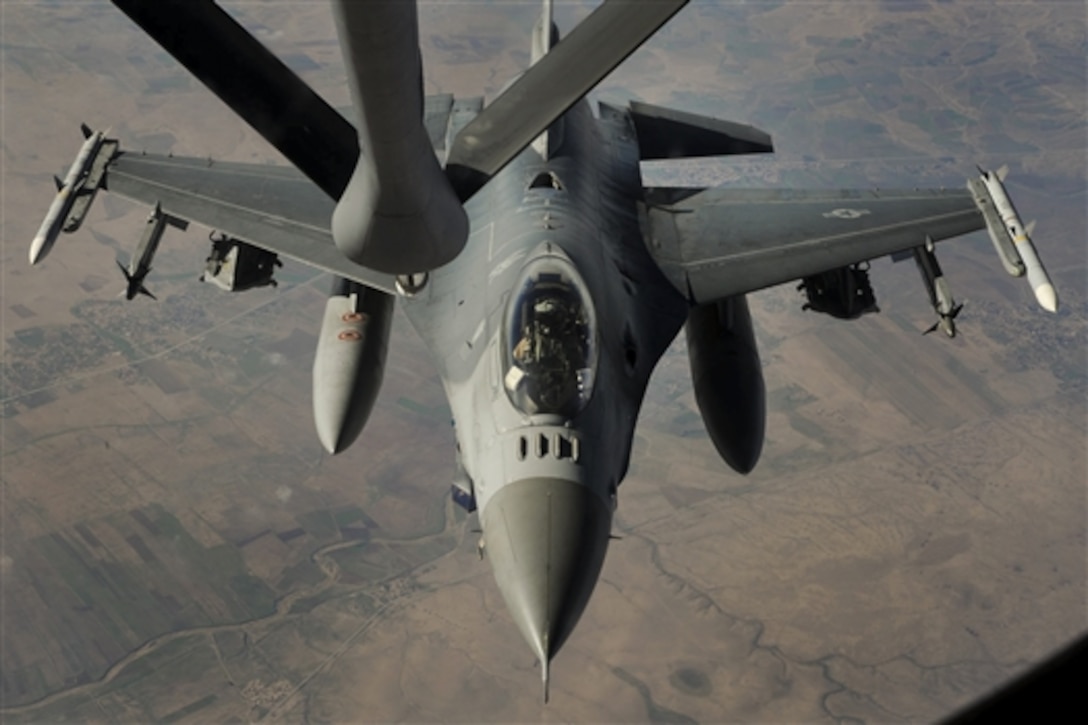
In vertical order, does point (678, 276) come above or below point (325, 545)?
above

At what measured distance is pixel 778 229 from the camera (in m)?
19.7

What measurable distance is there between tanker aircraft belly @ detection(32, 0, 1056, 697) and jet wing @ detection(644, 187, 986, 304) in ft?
0.18

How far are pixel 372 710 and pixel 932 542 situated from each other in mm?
23640

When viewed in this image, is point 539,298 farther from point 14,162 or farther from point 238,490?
point 14,162

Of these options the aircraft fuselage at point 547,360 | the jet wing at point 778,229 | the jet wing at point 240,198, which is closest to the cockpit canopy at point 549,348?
the aircraft fuselage at point 547,360

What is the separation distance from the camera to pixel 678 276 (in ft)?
59.7

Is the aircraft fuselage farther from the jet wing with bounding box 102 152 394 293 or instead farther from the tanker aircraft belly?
the jet wing with bounding box 102 152 394 293

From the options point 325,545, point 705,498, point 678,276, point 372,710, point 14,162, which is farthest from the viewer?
point 14,162

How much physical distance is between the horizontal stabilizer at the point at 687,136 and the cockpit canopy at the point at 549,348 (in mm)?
9790

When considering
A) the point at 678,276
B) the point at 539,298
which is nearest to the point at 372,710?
the point at 678,276

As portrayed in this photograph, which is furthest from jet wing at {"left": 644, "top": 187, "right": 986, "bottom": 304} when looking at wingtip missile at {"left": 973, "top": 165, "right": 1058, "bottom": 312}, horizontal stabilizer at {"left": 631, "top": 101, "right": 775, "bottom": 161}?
horizontal stabilizer at {"left": 631, "top": 101, "right": 775, "bottom": 161}

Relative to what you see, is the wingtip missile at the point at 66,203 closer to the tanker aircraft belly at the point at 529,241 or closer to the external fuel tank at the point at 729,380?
the tanker aircraft belly at the point at 529,241

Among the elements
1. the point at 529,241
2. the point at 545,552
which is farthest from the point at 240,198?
the point at 545,552

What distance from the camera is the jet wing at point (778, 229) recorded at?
18391 mm
